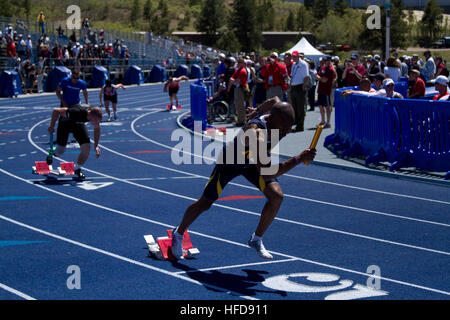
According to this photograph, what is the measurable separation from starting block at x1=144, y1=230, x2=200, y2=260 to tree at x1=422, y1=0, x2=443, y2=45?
373 ft

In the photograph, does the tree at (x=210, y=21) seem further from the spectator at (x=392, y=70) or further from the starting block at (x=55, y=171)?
the starting block at (x=55, y=171)

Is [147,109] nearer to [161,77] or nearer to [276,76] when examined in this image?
[276,76]

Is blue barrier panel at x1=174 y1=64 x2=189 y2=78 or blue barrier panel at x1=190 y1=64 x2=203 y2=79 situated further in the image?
blue barrier panel at x1=190 y1=64 x2=203 y2=79

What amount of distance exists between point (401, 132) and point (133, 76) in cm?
3461

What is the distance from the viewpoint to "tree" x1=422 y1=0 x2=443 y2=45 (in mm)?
114250

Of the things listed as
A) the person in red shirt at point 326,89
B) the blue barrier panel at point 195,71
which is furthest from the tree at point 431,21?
the person in red shirt at point 326,89

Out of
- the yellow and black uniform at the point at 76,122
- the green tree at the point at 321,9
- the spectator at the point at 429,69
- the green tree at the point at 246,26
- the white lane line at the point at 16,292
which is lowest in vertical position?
the white lane line at the point at 16,292

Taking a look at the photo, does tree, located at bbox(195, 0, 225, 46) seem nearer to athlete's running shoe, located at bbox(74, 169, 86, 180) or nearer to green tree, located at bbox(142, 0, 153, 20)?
green tree, located at bbox(142, 0, 153, 20)

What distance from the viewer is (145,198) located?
1079 centimetres

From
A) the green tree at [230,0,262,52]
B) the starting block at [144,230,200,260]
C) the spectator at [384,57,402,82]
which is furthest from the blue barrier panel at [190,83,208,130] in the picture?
the green tree at [230,0,262,52]

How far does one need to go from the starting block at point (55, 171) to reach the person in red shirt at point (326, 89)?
818cm

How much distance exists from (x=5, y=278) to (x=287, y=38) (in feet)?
388

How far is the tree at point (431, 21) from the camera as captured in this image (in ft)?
375

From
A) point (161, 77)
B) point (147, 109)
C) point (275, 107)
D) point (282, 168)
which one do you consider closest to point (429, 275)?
point (282, 168)
